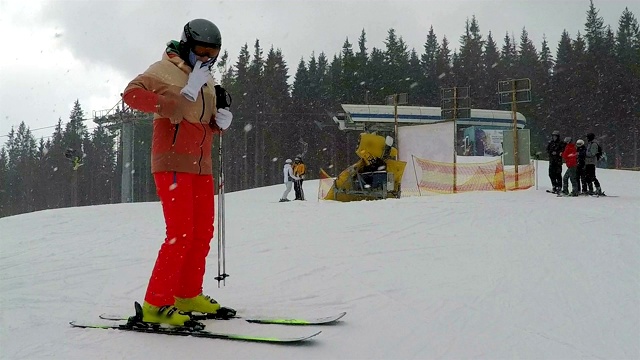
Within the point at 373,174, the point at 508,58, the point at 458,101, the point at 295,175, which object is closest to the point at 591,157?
the point at 373,174

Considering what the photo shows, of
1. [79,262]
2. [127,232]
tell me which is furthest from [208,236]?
[127,232]

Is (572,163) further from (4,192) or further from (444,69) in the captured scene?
(4,192)

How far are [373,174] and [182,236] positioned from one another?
39.2 feet

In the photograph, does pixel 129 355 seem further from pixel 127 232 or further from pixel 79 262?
pixel 127 232

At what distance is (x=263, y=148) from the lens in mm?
57656

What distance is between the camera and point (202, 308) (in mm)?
3445

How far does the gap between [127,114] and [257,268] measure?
31.1 metres

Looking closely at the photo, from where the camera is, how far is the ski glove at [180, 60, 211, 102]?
3.25m

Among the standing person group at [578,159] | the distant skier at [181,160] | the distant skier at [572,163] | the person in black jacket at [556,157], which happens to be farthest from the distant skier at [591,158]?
the distant skier at [181,160]

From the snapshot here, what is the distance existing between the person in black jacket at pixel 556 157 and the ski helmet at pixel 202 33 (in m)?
12.3

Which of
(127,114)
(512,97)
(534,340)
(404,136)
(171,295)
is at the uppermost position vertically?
(127,114)

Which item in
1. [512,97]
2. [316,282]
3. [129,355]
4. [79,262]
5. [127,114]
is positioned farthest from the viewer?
[127,114]

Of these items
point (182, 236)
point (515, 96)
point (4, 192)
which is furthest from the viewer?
point (4, 192)

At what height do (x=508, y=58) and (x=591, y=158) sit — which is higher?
(x=508, y=58)
